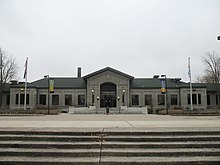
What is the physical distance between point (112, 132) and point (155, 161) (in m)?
2.32

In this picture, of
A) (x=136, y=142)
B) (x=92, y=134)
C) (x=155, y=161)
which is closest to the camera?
(x=155, y=161)

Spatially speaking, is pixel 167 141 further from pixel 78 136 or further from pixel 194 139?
pixel 78 136

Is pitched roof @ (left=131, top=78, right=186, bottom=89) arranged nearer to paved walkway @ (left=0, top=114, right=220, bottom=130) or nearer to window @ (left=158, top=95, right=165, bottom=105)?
window @ (left=158, top=95, right=165, bottom=105)

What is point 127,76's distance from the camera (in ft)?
173

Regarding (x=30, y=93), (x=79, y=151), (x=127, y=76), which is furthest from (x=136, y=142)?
(x=30, y=93)

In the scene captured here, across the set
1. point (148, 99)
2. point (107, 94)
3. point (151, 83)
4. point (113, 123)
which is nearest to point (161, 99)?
point (148, 99)

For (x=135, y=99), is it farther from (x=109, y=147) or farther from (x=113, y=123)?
(x=109, y=147)

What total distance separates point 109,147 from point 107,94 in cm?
4714

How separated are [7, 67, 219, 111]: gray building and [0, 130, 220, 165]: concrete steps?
44357mm

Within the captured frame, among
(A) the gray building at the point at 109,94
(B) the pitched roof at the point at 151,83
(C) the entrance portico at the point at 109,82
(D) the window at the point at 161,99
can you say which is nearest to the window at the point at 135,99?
(A) the gray building at the point at 109,94

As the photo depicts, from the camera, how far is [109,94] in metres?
53.9

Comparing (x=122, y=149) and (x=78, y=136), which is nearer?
(x=122, y=149)

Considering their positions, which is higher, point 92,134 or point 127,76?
point 127,76

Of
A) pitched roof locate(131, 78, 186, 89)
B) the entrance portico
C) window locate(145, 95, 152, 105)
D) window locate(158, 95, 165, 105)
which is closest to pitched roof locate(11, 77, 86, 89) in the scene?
the entrance portico
